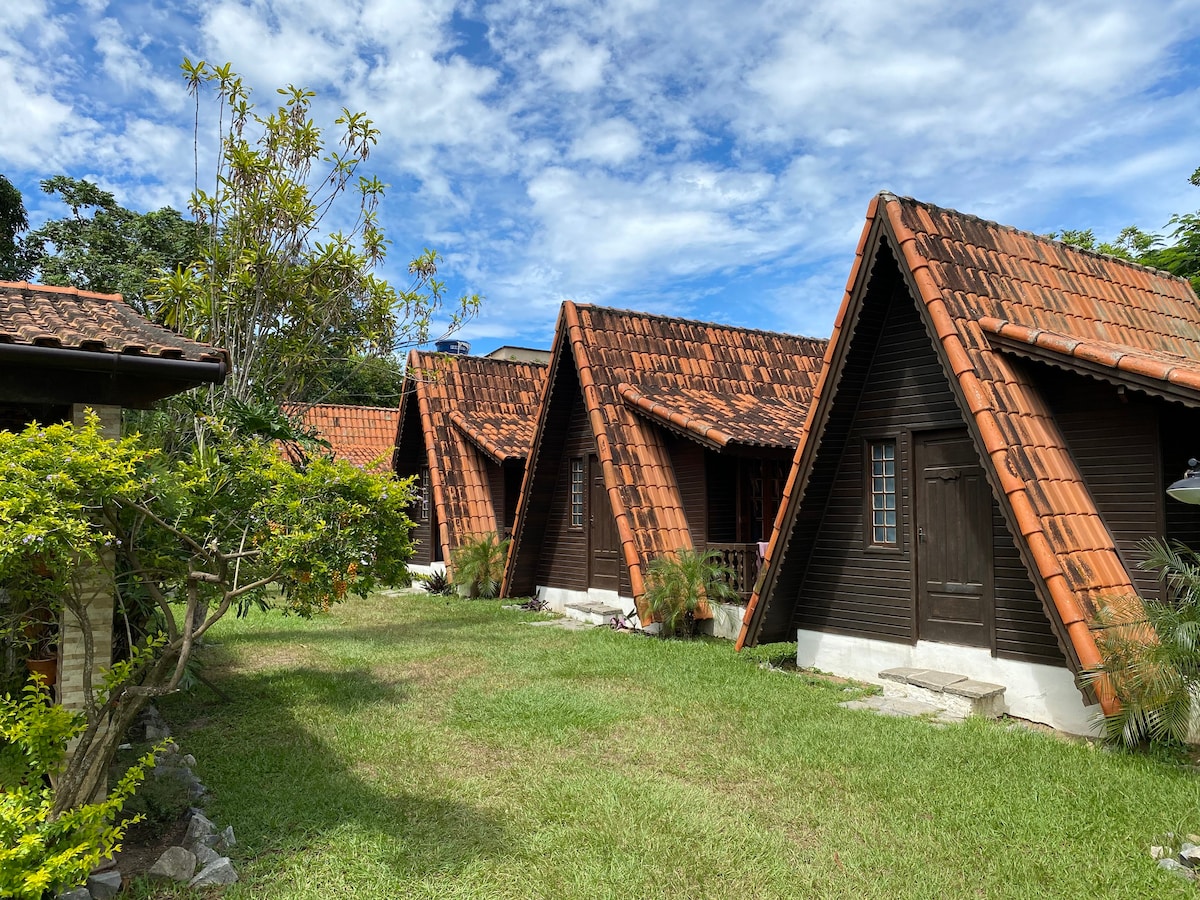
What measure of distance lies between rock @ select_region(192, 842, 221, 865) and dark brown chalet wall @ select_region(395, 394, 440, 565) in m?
17.3

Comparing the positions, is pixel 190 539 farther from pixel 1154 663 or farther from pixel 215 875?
pixel 1154 663

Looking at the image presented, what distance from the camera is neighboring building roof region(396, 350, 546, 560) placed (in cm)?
1925

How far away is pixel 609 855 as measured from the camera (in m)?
5.04

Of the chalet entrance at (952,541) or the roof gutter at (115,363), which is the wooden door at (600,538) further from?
the roof gutter at (115,363)

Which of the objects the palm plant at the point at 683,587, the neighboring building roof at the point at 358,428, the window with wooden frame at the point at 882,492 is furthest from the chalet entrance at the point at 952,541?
the neighboring building roof at the point at 358,428

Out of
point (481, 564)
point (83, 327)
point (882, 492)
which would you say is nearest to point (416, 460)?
point (481, 564)

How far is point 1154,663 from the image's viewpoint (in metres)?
6.45

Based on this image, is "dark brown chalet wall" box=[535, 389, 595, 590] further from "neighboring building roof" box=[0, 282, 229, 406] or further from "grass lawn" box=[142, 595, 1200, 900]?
"neighboring building roof" box=[0, 282, 229, 406]

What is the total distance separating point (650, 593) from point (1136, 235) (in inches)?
818

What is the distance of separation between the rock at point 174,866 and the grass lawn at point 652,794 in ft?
1.03

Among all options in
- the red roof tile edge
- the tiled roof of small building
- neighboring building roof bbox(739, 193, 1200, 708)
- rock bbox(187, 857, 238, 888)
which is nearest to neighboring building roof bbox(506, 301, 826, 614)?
the red roof tile edge

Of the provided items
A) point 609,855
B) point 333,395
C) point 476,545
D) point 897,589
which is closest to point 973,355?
point 897,589

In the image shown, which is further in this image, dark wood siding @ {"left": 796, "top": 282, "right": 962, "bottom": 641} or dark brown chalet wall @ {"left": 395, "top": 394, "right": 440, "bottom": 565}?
dark brown chalet wall @ {"left": 395, "top": 394, "right": 440, "bottom": 565}

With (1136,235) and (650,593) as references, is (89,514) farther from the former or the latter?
(1136,235)
